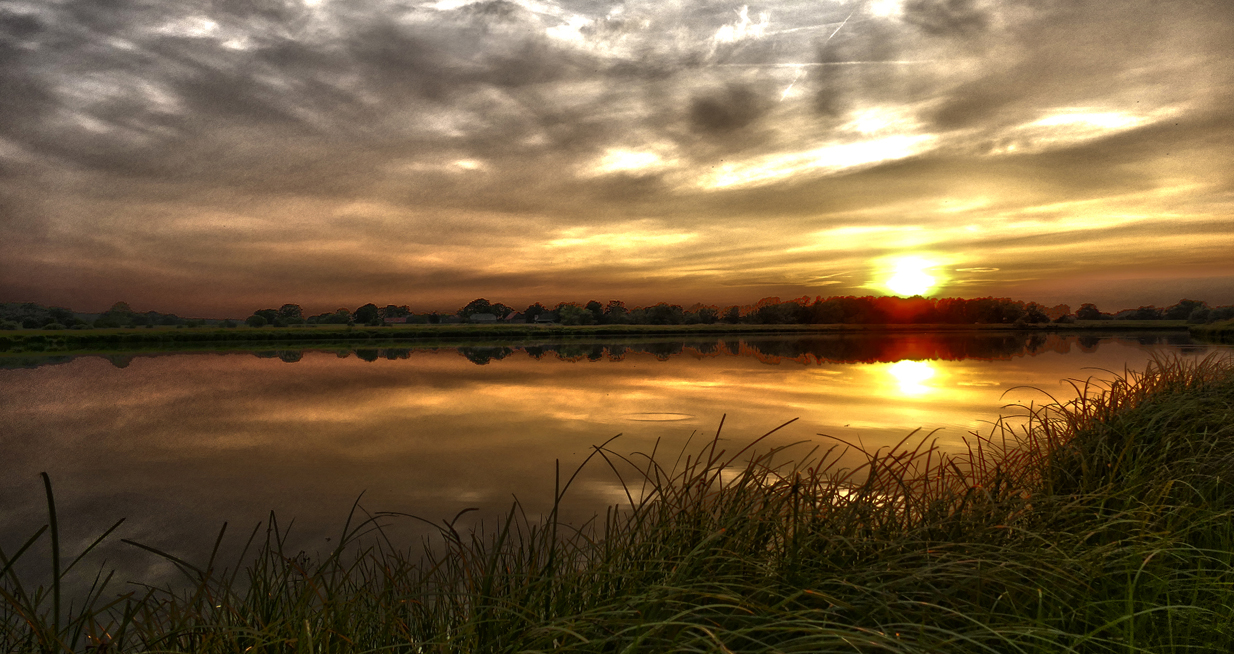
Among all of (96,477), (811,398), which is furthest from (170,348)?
(811,398)

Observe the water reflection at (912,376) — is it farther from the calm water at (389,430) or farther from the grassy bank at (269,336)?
the grassy bank at (269,336)

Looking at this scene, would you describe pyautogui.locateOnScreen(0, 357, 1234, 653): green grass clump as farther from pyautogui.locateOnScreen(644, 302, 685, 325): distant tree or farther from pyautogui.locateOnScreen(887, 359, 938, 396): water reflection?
pyautogui.locateOnScreen(644, 302, 685, 325): distant tree

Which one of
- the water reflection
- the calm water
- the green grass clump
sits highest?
the green grass clump

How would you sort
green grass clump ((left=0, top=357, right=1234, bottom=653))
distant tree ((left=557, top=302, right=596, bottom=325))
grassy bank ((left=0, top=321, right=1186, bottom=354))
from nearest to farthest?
green grass clump ((left=0, top=357, right=1234, bottom=653)) → grassy bank ((left=0, top=321, right=1186, bottom=354)) → distant tree ((left=557, top=302, right=596, bottom=325))

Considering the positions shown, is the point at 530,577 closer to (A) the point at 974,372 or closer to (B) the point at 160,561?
(B) the point at 160,561

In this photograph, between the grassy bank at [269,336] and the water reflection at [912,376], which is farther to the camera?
the grassy bank at [269,336]

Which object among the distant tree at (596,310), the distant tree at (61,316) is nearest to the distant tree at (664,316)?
the distant tree at (596,310)

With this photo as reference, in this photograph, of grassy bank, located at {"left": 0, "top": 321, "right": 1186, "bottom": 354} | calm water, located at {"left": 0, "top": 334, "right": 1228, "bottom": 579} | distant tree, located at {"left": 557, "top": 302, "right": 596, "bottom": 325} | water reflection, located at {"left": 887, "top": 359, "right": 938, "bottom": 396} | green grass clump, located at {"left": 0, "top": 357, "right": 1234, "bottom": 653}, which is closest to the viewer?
green grass clump, located at {"left": 0, "top": 357, "right": 1234, "bottom": 653}

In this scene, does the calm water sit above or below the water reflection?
below

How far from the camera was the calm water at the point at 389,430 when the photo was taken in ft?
32.1

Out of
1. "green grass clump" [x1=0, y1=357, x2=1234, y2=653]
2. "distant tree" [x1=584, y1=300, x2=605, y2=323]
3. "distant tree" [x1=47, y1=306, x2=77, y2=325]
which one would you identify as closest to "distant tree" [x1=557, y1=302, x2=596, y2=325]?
"distant tree" [x1=584, y1=300, x2=605, y2=323]

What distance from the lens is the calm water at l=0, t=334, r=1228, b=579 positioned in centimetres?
980

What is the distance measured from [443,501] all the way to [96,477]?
8299mm

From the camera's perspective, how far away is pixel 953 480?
4.77 m
